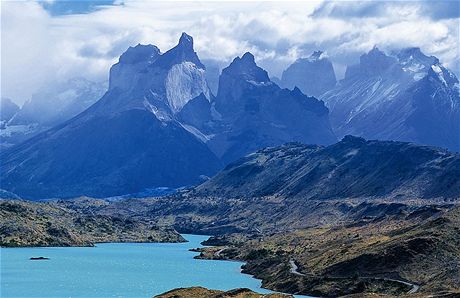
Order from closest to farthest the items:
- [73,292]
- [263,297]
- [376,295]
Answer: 1. [263,297]
2. [376,295]
3. [73,292]

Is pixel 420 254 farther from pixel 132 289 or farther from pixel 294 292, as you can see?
pixel 132 289

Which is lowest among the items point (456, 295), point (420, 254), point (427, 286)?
point (456, 295)

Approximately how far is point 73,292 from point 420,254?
78.4 metres

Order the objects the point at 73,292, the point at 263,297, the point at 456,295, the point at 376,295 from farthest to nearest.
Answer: the point at 73,292 < the point at 376,295 < the point at 263,297 < the point at 456,295

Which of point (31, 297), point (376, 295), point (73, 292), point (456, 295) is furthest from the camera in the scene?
point (73, 292)

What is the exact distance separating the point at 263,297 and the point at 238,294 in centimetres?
457

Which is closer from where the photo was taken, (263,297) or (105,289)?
(263,297)

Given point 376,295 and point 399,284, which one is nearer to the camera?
point 376,295

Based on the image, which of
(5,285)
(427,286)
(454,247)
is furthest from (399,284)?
(5,285)

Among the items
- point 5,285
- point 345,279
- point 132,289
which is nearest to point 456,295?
point 345,279

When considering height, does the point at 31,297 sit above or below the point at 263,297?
above

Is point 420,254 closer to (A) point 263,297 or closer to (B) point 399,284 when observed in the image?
(B) point 399,284

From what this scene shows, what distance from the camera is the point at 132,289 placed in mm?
198375

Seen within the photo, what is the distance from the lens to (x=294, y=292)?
19812cm
